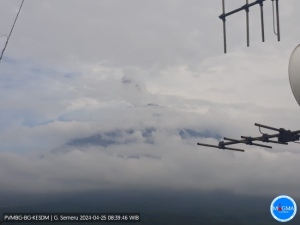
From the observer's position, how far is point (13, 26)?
846 centimetres

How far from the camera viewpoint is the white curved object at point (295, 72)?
49.9ft

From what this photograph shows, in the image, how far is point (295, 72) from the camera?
610 inches

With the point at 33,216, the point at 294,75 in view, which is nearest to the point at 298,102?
the point at 294,75

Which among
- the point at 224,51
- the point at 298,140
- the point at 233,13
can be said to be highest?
the point at 233,13

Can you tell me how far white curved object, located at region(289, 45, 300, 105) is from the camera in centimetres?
1521

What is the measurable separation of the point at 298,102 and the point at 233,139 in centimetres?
335

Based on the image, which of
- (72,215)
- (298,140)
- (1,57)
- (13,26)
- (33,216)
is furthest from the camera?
(72,215)

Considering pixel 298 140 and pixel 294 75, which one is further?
pixel 294 75

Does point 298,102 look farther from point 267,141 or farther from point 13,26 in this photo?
point 13,26

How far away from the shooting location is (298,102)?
15242 mm

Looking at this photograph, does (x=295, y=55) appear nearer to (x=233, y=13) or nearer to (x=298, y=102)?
(x=298, y=102)

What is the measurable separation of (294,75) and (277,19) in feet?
9.15

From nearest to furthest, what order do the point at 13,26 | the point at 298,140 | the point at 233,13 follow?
the point at 13,26 < the point at 298,140 < the point at 233,13

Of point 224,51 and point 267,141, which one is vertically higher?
point 224,51
